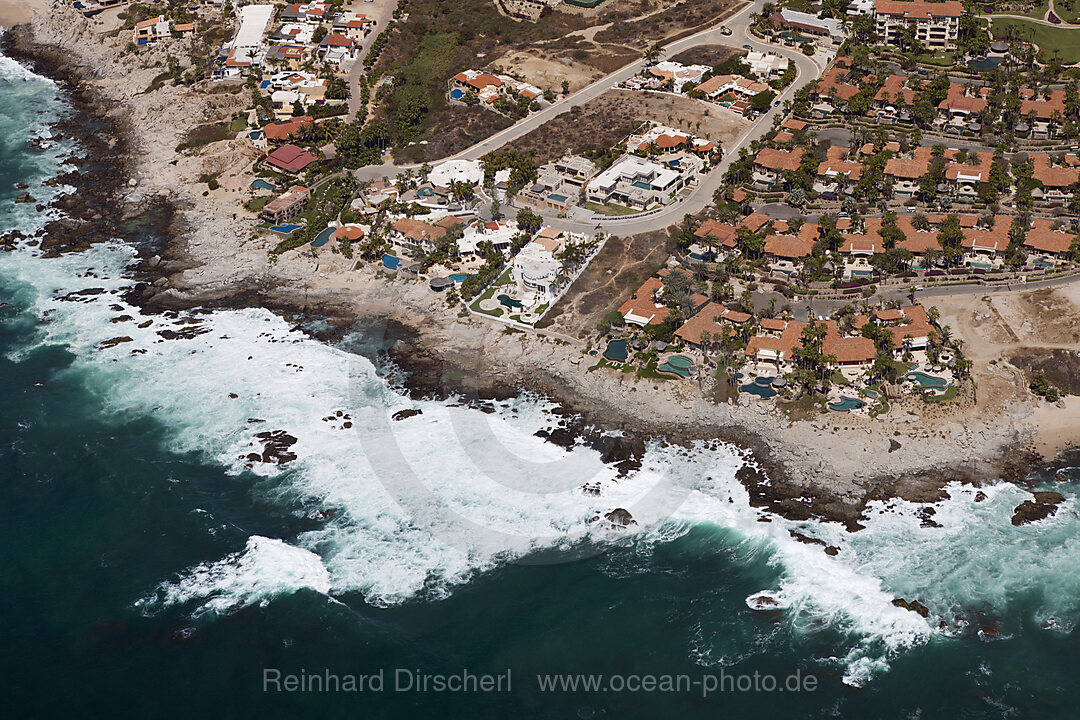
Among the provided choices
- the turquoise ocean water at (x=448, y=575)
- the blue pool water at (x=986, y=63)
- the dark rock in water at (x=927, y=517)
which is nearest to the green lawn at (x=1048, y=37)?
the blue pool water at (x=986, y=63)

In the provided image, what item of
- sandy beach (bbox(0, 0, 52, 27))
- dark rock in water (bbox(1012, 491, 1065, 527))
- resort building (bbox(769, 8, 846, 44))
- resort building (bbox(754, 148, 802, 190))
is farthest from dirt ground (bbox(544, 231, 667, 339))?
sandy beach (bbox(0, 0, 52, 27))

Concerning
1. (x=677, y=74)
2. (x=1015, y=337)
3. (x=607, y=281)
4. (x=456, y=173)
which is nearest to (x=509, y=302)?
(x=607, y=281)

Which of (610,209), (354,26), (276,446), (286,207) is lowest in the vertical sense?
(276,446)

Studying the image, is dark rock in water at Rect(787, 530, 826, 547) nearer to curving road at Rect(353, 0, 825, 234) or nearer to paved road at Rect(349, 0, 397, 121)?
curving road at Rect(353, 0, 825, 234)

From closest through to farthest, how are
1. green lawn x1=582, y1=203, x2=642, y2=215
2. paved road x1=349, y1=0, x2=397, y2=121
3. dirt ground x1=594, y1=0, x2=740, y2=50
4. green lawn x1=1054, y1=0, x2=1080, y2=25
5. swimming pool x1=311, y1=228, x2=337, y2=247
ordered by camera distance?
swimming pool x1=311, y1=228, x2=337, y2=247, green lawn x1=582, y1=203, x2=642, y2=215, paved road x1=349, y1=0, x2=397, y2=121, green lawn x1=1054, y1=0, x2=1080, y2=25, dirt ground x1=594, y1=0, x2=740, y2=50

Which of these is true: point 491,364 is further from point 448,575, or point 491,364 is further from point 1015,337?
point 1015,337

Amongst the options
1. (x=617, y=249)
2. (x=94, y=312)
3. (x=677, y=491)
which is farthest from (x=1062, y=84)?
(x=94, y=312)

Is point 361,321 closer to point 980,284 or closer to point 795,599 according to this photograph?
point 795,599
